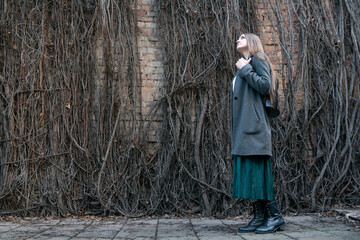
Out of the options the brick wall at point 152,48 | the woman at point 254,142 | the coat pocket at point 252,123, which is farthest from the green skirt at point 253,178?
the brick wall at point 152,48

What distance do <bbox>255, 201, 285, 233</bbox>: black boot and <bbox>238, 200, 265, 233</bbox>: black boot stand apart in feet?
0.17

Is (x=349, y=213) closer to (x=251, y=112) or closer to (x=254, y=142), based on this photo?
(x=254, y=142)

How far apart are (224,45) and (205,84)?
514 millimetres

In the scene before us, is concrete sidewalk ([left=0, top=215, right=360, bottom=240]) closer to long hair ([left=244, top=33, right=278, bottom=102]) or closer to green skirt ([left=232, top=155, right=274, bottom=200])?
green skirt ([left=232, top=155, right=274, bottom=200])

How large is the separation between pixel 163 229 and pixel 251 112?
4.45ft

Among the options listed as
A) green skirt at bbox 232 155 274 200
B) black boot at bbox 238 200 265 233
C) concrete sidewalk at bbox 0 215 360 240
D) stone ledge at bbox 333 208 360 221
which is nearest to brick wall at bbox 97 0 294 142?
Result: concrete sidewalk at bbox 0 215 360 240

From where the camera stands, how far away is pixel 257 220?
3279mm

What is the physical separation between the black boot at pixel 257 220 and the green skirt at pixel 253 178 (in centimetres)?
15

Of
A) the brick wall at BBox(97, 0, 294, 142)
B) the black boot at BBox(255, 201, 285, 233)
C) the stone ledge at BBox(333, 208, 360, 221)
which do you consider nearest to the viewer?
the black boot at BBox(255, 201, 285, 233)

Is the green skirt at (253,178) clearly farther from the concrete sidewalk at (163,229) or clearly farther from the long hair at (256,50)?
the long hair at (256,50)

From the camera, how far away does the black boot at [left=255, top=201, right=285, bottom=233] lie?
3.17 m

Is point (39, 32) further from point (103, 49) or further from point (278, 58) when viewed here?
point (278, 58)

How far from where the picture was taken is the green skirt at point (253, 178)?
126 inches

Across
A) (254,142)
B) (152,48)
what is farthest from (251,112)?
(152,48)
